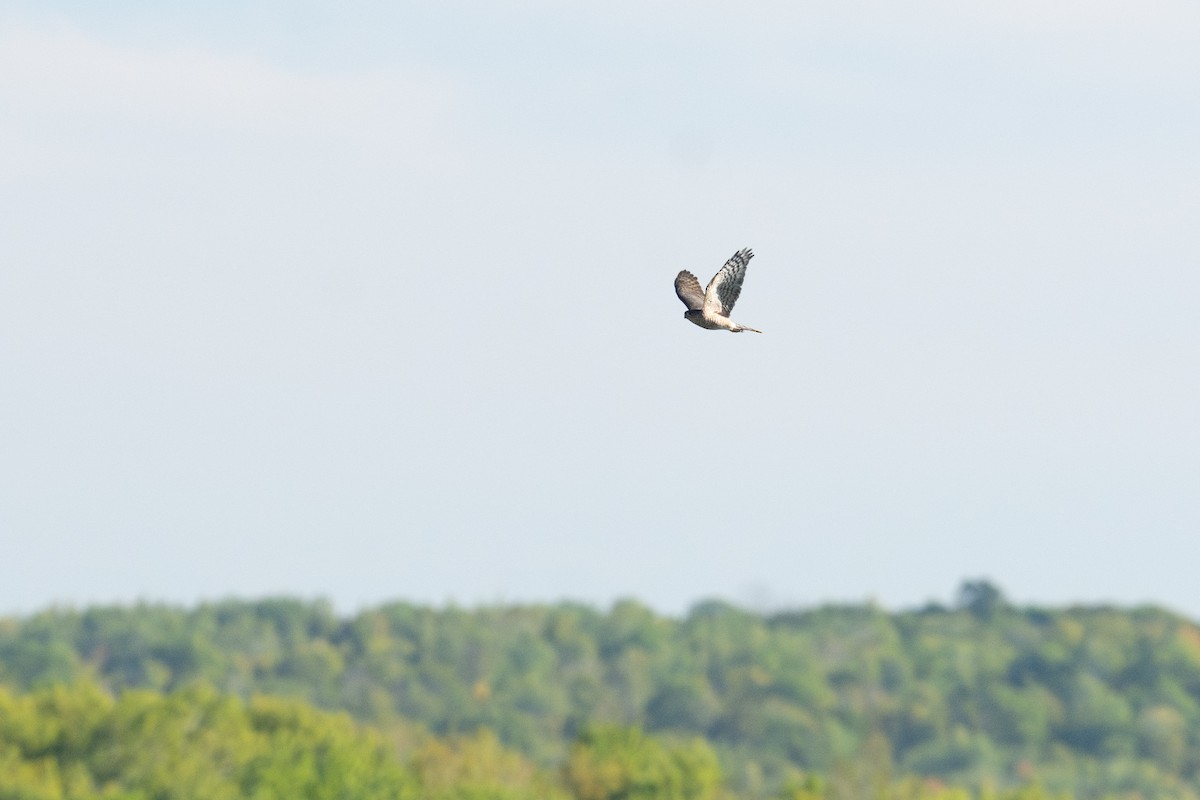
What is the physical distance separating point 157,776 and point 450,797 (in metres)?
14.1

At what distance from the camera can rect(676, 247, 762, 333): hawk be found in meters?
20.9

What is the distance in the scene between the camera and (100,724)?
124 meters

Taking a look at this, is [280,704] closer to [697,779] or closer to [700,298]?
[697,779]

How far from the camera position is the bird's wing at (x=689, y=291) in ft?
70.2

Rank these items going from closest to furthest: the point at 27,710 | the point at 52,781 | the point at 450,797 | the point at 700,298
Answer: the point at 700,298 < the point at 52,781 < the point at 450,797 < the point at 27,710

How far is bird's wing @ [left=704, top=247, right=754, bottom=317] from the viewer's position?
21422 mm

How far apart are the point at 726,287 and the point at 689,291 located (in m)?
0.33

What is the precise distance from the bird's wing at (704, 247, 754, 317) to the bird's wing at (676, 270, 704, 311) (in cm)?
6

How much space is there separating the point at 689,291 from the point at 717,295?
0.86ft

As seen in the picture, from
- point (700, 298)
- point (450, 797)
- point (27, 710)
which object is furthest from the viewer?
point (27, 710)

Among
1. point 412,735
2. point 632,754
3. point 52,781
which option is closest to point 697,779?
point 632,754

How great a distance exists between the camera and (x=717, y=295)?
21656mm

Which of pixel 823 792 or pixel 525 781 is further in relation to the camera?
pixel 525 781

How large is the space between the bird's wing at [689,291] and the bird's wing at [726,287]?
0.20 feet
